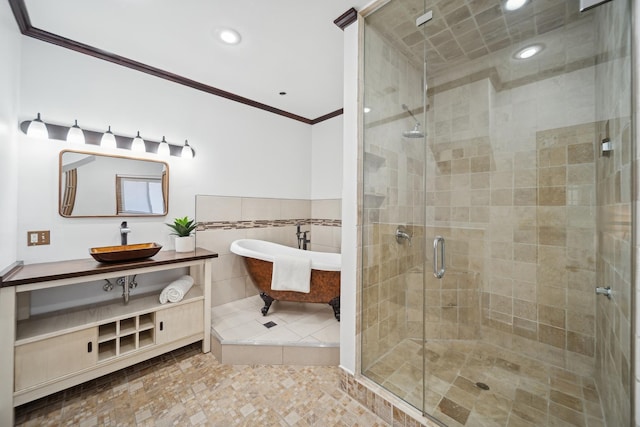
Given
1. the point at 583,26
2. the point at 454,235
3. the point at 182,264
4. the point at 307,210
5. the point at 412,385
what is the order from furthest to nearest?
the point at 307,210 < the point at 454,235 < the point at 182,264 < the point at 583,26 < the point at 412,385

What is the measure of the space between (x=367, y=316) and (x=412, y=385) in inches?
18.0

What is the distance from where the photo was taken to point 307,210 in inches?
140

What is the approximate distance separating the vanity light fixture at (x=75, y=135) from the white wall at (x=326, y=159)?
2391 millimetres

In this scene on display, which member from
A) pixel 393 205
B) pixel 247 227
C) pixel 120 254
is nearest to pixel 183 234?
pixel 120 254

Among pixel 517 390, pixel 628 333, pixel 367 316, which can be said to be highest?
pixel 628 333

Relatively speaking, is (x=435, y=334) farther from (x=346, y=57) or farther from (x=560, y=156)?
(x=346, y=57)

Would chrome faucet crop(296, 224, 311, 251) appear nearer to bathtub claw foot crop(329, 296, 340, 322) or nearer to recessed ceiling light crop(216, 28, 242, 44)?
bathtub claw foot crop(329, 296, 340, 322)

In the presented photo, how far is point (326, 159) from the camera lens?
11.1 ft

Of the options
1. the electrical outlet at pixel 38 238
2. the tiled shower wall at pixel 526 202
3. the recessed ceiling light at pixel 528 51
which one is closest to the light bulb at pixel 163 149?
the electrical outlet at pixel 38 238

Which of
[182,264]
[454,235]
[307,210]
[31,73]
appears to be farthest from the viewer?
[307,210]

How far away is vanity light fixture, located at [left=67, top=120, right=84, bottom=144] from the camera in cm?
187

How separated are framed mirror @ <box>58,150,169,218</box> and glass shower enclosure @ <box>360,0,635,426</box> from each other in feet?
6.31

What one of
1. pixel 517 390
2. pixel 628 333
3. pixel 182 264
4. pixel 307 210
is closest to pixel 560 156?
pixel 628 333

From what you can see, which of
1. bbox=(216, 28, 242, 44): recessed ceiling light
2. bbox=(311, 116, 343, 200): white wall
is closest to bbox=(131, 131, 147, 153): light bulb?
bbox=(216, 28, 242, 44): recessed ceiling light
